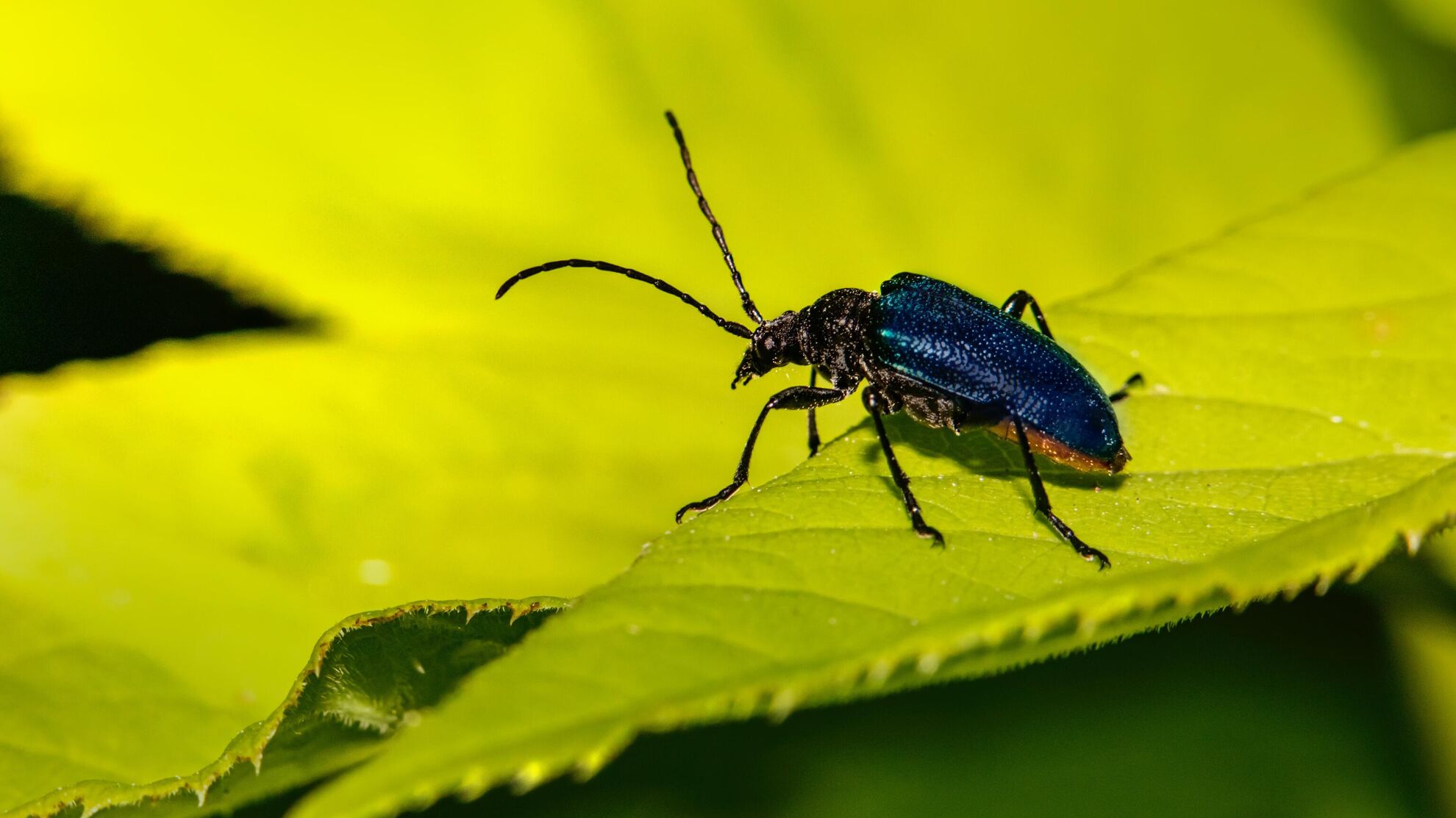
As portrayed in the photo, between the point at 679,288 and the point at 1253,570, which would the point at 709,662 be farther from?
the point at 679,288

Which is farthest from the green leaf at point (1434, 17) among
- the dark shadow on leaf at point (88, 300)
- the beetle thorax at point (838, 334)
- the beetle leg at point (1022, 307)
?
the dark shadow on leaf at point (88, 300)

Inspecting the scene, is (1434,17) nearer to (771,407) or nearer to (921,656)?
(771,407)

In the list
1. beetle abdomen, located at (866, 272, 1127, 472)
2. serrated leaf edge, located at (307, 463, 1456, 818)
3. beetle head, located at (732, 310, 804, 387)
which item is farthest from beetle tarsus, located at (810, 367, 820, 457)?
serrated leaf edge, located at (307, 463, 1456, 818)

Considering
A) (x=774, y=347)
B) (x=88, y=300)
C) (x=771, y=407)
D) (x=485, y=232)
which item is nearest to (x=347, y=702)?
(x=771, y=407)

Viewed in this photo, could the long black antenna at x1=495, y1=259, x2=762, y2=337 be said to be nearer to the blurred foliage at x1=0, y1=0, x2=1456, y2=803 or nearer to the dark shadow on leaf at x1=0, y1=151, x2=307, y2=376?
the blurred foliage at x1=0, y1=0, x2=1456, y2=803

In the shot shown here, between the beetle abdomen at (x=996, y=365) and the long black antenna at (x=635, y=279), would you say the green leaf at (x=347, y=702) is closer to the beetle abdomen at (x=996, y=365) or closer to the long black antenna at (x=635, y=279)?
the beetle abdomen at (x=996, y=365)

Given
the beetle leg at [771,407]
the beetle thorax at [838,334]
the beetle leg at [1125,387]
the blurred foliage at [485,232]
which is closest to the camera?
the beetle leg at [1125,387]

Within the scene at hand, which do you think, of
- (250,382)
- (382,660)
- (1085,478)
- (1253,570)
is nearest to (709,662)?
(1253,570)
